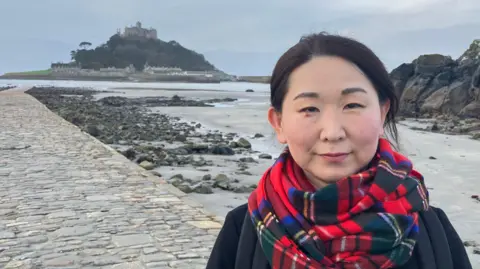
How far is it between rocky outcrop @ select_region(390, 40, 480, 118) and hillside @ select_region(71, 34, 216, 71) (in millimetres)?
109129

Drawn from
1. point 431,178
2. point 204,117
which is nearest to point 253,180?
point 431,178

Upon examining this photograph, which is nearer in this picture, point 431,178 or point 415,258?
point 415,258

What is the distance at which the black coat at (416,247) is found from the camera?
55.9 inches

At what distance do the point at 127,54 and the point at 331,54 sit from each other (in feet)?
473

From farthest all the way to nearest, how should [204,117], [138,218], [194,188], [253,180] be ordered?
[204,117] < [253,180] < [194,188] < [138,218]

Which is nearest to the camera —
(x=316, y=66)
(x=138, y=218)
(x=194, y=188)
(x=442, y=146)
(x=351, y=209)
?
(x=351, y=209)

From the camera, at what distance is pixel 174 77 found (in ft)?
419

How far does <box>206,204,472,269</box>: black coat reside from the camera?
142cm

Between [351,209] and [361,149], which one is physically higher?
[361,149]

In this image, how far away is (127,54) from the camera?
5536 inches

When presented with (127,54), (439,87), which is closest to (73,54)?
(127,54)

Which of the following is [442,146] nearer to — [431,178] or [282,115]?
[431,178]

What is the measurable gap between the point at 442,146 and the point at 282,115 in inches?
587

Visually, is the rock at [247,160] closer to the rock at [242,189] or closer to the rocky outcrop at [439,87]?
the rock at [242,189]
